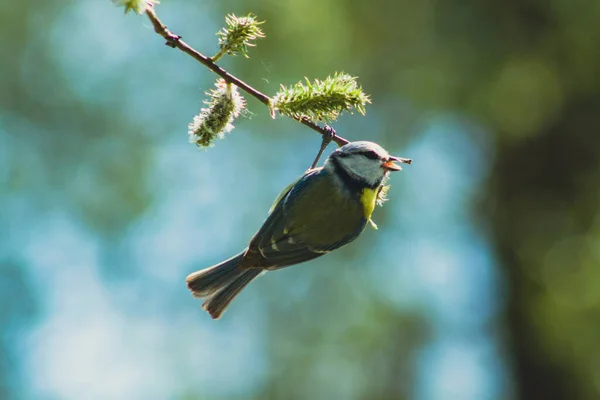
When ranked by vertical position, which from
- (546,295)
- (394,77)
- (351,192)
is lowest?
(351,192)

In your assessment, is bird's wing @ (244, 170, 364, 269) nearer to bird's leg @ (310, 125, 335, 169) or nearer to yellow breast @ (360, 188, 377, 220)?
yellow breast @ (360, 188, 377, 220)

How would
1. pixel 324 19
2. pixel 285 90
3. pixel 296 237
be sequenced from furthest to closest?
1. pixel 324 19
2. pixel 296 237
3. pixel 285 90

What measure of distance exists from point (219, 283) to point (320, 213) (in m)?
0.53

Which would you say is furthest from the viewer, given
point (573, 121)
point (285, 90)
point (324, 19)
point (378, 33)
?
point (378, 33)

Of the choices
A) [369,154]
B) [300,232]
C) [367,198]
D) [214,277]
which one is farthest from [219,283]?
[369,154]

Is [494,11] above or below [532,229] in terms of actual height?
above

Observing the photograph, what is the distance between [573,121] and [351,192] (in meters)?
7.88

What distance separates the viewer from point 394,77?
11469 millimetres

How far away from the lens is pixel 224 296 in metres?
3.21

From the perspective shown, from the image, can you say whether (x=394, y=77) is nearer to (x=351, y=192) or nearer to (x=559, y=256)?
(x=559, y=256)

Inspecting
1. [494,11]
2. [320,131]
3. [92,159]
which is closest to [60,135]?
[92,159]

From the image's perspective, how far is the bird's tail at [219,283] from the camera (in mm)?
3188

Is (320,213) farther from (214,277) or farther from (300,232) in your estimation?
(214,277)

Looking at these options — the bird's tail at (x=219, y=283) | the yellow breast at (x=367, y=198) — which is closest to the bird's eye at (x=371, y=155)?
the yellow breast at (x=367, y=198)
